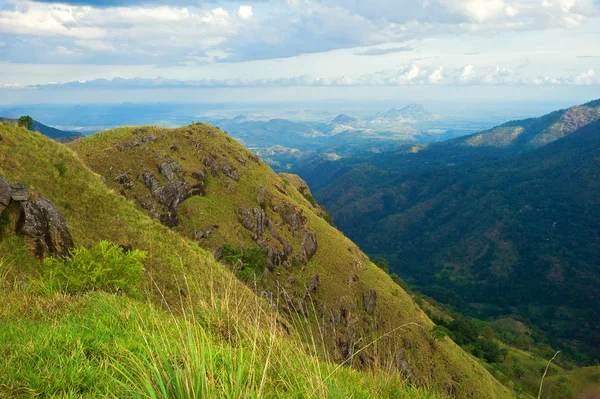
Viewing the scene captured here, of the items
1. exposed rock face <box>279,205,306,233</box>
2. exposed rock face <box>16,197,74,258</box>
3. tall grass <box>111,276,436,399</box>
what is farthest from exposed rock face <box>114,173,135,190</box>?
tall grass <box>111,276,436,399</box>

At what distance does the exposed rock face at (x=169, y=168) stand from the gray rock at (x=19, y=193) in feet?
135

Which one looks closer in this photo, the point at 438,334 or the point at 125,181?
the point at 125,181

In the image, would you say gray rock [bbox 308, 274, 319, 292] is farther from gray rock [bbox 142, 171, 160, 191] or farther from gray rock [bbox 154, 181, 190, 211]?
gray rock [bbox 142, 171, 160, 191]

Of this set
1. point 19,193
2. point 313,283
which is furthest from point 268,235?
point 19,193

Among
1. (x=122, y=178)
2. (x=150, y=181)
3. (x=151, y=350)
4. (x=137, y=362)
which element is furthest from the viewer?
(x=150, y=181)

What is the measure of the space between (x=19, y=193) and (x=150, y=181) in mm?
39141

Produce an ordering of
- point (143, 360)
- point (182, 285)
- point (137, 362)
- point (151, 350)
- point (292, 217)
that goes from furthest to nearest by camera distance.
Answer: point (292, 217) → point (182, 285) → point (143, 360) → point (137, 362) → point (151, 350)

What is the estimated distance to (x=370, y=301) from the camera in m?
58.6

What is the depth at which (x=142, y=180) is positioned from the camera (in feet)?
175

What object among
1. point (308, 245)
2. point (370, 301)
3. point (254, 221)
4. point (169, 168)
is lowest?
point (370, 301)

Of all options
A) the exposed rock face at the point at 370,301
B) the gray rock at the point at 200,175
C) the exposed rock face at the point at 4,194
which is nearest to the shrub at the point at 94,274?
the exposed rock face at the point at 4,194

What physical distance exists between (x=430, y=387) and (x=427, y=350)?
2087 inches

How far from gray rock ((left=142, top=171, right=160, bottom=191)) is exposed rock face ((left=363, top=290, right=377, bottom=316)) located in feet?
125

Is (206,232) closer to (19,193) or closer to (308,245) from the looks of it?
(308,245)
